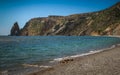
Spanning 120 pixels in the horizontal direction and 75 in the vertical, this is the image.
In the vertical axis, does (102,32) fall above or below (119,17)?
below

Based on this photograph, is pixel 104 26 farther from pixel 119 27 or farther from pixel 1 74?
pixel 1 74

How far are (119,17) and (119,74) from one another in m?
190

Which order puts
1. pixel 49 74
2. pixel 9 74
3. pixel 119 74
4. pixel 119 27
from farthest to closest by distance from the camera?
pixel 119 27 → pixel 9 74 → pixel 49 74 → pixel 119 74

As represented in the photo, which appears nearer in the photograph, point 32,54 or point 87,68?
point 87,68

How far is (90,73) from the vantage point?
42.9 ft

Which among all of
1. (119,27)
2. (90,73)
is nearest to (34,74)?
(90,73)

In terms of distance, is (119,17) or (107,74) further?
(119,17)

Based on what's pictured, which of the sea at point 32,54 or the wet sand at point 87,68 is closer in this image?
the wet sand at point 87,68

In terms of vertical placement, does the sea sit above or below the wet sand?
below

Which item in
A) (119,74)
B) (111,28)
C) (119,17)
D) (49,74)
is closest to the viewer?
(119,74)

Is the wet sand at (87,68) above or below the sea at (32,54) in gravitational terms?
above

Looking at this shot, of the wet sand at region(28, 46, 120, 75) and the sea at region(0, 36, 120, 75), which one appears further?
the sea at region(0, 36, 120, 75)

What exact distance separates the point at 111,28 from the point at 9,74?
Answer: 168985 mm

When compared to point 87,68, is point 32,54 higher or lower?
lower
